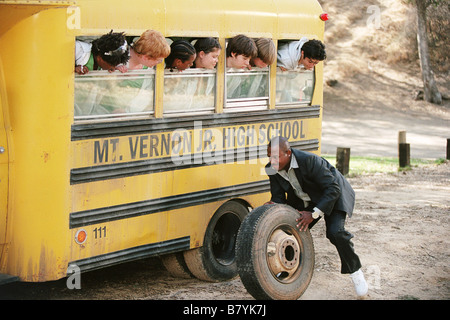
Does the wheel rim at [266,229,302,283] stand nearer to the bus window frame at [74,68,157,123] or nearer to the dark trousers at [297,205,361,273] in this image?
the dark trousers at [297,205,361,273]

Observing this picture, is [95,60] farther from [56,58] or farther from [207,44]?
[207,44]

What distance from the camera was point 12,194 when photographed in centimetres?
591

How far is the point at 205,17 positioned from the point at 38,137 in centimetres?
200

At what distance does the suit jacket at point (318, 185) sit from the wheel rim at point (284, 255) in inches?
14.5

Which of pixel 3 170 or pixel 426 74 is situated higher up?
pixel 426 74

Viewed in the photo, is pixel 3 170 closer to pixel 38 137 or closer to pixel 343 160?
pixel 38 137

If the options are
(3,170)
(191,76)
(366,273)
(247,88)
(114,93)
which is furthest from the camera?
(366,273)

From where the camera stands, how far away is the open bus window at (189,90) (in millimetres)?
6871

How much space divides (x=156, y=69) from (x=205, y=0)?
901mm

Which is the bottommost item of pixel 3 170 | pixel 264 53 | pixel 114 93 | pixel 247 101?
pixel 3 170

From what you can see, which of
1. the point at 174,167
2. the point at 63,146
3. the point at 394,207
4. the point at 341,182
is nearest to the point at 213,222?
the point at 174,167

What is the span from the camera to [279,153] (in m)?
6.75

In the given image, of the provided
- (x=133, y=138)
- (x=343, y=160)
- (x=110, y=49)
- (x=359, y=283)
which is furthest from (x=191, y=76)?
(x=343, y=160)

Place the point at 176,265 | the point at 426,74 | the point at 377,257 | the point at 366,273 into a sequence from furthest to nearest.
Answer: the point at 426,74, the point at 377,257, the point at 366,273, the point at 176,265
